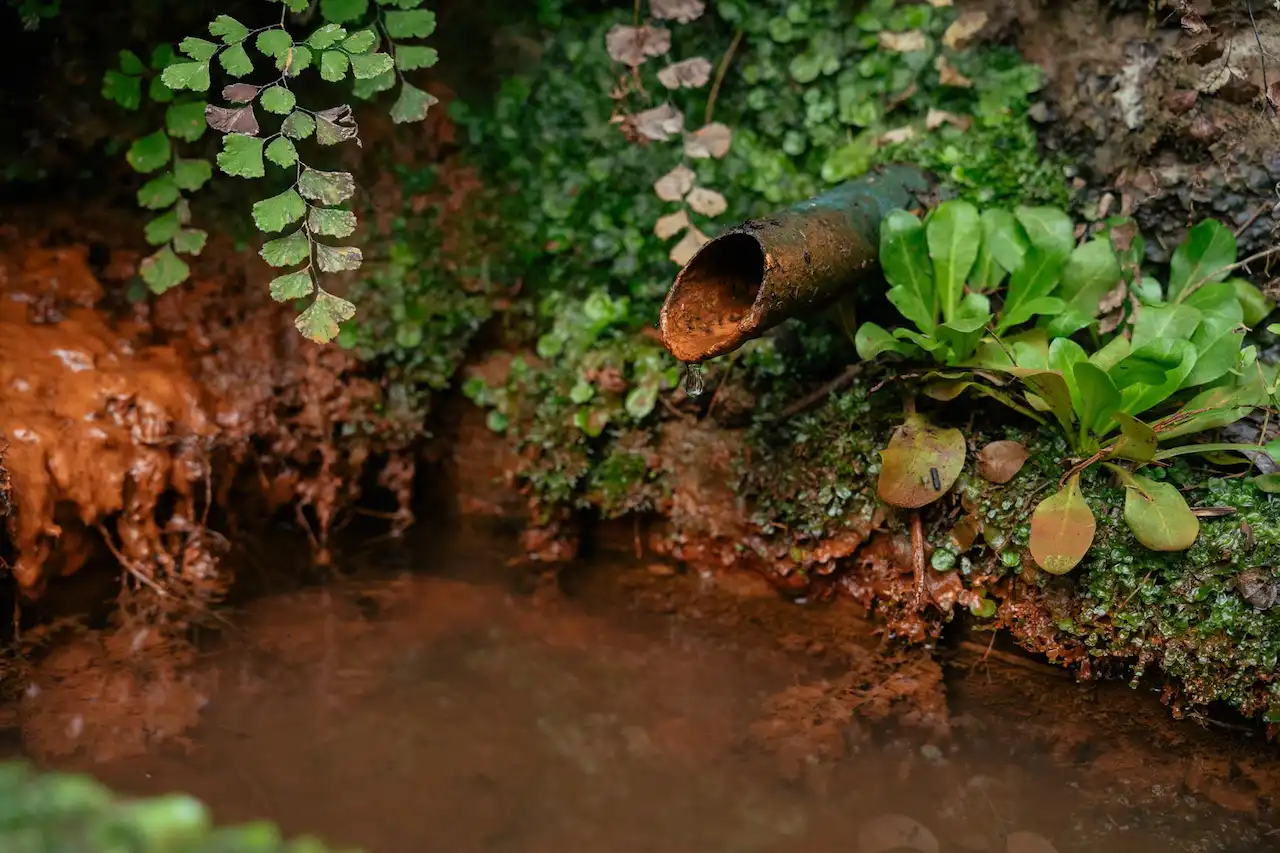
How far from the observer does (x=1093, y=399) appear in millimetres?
2369

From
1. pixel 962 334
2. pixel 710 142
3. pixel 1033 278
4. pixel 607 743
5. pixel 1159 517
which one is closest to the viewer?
pixel 1159 517

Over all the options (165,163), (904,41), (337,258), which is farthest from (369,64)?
(904,41)

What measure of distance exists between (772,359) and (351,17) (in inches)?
65.3

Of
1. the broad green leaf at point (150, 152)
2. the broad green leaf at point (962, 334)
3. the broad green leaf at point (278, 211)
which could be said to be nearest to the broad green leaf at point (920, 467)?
the broad green leaf at point (962, 334)

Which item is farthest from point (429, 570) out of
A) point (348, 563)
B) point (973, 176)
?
point (973, 176)

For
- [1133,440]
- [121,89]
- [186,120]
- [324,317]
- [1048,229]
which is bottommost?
[1133,440]

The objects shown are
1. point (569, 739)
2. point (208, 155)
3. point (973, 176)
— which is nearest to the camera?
point (569, 739)

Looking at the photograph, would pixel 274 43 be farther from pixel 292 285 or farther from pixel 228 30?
pixel 292 285

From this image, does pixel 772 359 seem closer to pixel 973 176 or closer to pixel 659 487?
pixel 659 487

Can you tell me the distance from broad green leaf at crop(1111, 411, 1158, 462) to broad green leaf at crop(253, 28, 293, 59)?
230 centimetres

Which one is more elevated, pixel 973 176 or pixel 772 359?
pixel 973 176

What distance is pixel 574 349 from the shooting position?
10.9ft

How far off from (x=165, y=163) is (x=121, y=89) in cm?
27

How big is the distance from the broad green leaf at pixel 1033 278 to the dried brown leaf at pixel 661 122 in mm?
1193
